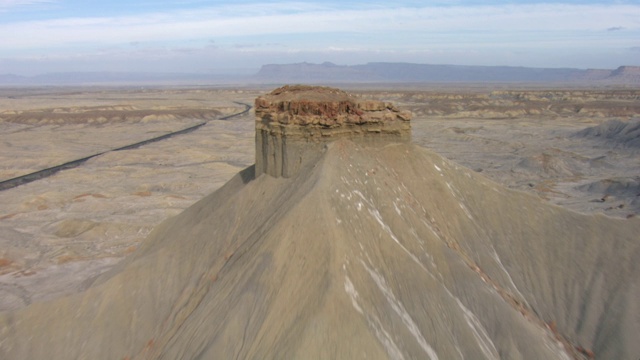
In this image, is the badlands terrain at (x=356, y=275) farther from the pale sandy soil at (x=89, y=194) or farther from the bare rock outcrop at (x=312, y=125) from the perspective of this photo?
the bare rock outcrop at (x=312, y=125)

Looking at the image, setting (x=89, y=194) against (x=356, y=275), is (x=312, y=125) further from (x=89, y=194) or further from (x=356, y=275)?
(x=89, y=194)

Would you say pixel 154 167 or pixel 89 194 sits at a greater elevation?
pixel 154 167

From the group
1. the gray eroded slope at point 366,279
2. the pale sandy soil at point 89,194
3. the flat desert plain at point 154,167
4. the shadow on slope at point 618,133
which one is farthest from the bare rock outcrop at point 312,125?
the shadow on slope at point 618,133

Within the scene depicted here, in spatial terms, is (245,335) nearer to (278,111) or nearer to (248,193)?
(248,193)

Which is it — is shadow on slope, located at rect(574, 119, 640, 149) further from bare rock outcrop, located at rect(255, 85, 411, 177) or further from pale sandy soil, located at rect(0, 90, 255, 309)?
bare rock outcrop, located at rect(255, 85, 411, 177)

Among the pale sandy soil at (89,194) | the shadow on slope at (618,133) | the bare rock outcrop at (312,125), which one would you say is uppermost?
the bare rock outcrop at (312,125)

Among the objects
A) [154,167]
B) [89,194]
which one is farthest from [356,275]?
[154,167]
